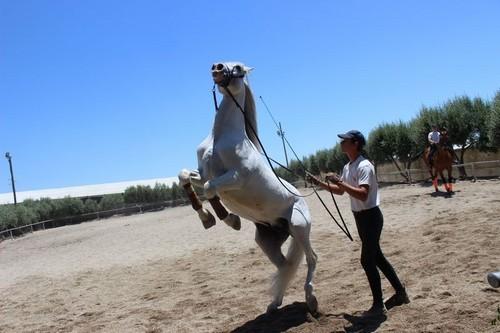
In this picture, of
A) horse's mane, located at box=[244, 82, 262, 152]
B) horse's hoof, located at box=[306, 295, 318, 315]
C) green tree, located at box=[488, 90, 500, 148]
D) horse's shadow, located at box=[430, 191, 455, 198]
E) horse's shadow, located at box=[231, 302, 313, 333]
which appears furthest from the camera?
green tree, located at box=[488, 90, 500, 148]

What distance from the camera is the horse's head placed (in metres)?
4.38

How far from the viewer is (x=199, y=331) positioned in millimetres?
4723

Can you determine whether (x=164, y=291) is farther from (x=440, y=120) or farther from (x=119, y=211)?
(x=119, y=211)

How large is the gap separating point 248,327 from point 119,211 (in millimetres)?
30419

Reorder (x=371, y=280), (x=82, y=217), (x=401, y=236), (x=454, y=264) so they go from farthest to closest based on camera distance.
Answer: (x=82, y=217) → (x=401, y=236) → (x=454, y=264) → (x=371, y=280)

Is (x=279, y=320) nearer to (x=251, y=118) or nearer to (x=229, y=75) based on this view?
(x=251, y=118)

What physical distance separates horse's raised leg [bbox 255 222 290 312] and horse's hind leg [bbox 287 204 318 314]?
0.58 ft

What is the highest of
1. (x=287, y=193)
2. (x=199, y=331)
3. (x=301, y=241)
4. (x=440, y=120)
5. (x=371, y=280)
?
(x=440, y=120)

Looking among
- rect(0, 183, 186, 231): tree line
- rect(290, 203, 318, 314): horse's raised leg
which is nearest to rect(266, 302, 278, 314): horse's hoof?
rect(290, 203, 318, 314): horse's raised leg

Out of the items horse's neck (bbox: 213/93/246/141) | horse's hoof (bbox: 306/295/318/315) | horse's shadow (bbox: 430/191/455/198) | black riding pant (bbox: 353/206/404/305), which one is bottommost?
horse's hoof (bbox: 306/295/318/315)

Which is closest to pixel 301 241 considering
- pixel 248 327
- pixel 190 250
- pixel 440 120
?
pixel 248 327

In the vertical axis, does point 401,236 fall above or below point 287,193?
below

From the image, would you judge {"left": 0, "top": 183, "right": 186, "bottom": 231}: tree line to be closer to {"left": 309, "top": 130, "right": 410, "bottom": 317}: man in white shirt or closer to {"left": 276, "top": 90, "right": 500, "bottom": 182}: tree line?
{"left": 276, "top": 90, "right": 500, "bottom": 182}: tree line

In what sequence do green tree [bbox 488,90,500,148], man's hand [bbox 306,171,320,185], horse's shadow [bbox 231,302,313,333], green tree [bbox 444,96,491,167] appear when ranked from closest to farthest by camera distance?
man's hand [bbox 306,171,320,185] → horse's shadow [bbox 231,302,313,333] → green tree [bbox 488,90,500,148] → green tree [bbox 444,96,491,167]
